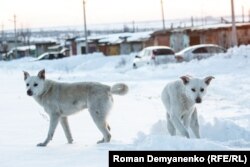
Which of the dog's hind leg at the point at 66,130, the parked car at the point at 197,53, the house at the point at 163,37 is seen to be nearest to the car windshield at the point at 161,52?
the parked car at the point at 197,53

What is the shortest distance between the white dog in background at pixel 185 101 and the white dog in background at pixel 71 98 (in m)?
0.74

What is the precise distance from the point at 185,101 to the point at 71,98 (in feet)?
5.61

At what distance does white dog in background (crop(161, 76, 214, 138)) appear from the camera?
873cm

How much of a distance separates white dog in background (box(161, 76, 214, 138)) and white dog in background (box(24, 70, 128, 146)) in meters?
0.74

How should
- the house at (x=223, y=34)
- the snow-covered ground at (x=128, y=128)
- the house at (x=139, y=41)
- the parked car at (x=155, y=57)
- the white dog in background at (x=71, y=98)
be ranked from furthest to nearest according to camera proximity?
1. the house at (x=139, y=41)
2. the house at (x=223, y=34)
3. the parked car at (x=155, y=57)
4. the white dog in background at (x=71, y=98)
5. the snow-covered ground at (x=128, y=128)

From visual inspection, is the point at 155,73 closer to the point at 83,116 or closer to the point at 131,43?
the point at 83,116

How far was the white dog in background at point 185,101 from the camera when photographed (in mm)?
8727

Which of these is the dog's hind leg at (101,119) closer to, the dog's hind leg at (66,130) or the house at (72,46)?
the dog's hind leg at (66,130)

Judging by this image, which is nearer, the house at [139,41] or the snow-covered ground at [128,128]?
the snow-covered ground at [128,128]

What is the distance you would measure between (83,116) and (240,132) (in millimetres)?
3884

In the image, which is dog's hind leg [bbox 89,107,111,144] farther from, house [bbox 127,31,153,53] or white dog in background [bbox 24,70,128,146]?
house [bbox 127,31,153,53]

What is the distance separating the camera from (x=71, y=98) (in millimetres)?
9031

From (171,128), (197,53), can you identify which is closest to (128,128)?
(171,128)

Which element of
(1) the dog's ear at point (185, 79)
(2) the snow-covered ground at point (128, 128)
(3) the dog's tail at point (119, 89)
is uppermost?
(1) the dog's ear at point (185, 79)
